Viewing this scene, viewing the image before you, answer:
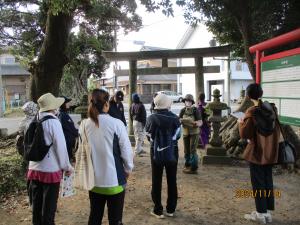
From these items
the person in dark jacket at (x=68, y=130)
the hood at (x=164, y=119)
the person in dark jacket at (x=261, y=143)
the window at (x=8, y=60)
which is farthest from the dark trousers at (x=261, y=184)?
the window at (x=8, y=60)

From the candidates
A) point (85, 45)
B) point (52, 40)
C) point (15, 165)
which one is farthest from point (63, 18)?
point (85, 45)

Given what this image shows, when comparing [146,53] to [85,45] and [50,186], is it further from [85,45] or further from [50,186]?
[85,45]

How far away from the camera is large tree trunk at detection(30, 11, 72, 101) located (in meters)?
8.83

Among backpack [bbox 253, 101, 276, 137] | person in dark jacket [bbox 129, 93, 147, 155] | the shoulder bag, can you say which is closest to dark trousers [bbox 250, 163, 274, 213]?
backpack [bbox 253, 101, 276, 137]

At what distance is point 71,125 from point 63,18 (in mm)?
4162

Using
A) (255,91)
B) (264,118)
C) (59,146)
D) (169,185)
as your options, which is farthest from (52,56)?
(264,118)

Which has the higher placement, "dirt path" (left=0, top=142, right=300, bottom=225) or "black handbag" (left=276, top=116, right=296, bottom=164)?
"black handbag" (left=276, top=116, right=296, bottom=164)

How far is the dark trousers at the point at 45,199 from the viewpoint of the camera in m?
3.95

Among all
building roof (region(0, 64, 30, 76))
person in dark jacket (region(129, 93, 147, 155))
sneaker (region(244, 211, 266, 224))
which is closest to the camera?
sneaker (region(244, 211, 266, 224))

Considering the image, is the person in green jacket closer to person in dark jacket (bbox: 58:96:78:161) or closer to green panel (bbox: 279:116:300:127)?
green panel (bbox: 279:116:300:127)

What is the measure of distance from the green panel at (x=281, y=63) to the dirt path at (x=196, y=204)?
2134 mm

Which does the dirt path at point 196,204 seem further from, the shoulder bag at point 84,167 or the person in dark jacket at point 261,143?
the shoulder bag at point 84,167

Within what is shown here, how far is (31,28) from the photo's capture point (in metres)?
18.5

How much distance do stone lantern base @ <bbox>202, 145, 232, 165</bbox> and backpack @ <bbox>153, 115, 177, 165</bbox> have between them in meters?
3.96
